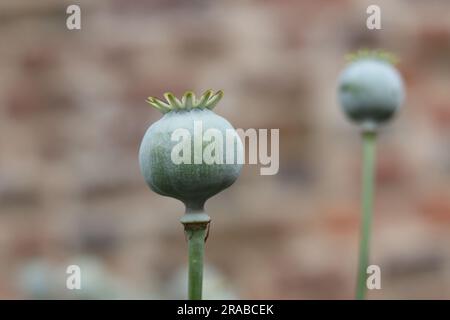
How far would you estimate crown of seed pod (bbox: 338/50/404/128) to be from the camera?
781 mm

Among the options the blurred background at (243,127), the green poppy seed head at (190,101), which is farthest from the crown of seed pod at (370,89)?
the blurred background at (243,127)

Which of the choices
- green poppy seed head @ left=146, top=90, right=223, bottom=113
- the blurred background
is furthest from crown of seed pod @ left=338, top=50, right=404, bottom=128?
the blurred background

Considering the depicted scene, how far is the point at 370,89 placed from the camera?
79 centimetres

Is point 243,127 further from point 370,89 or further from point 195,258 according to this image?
point 195,258

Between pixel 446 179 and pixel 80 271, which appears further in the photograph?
pixel 446 179

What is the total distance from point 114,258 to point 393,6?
0.67 m

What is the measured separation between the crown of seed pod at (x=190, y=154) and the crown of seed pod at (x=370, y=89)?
28 cm

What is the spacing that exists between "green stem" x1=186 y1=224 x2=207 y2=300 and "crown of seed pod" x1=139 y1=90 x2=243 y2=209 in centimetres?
2

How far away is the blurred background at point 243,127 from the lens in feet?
6.28

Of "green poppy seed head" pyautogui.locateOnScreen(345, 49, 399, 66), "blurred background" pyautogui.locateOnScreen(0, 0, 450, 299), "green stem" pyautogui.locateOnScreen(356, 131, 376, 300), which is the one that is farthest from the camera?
"blurred background" pyautogui.locateOnScreen(0, 0, 450, 299)

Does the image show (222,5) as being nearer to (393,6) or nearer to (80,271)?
(393,6)

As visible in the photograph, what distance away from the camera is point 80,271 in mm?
730

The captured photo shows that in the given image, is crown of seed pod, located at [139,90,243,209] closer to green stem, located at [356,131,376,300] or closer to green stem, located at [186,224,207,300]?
green stem, located at [186,224,207,300]
